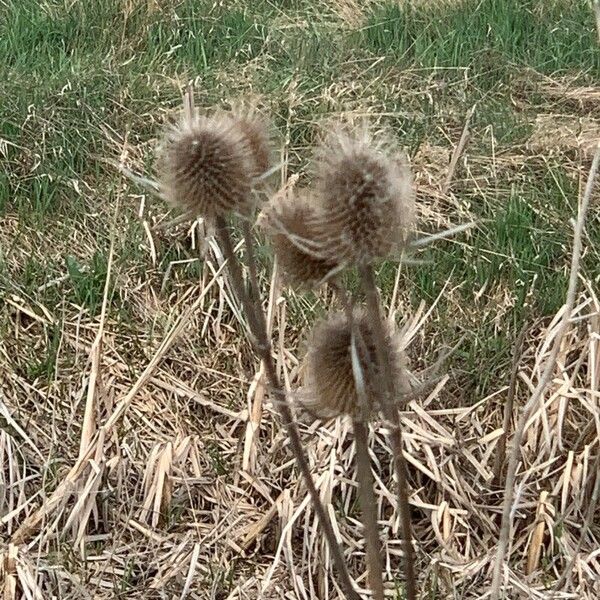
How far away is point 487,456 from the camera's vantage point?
6.99 ft

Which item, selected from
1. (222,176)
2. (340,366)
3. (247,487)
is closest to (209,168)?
(222,176)

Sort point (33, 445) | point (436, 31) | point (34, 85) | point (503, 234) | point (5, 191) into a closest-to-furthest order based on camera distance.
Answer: point (33, 445), point (503, 234), point (5, 191), point (34, 85), point (436, 31)

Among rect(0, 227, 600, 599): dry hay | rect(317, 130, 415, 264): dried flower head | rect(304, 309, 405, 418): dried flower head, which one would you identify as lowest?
rect(0, 227, 600, 599): dry hay

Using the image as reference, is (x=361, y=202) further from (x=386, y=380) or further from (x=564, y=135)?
(x=564, y=135)

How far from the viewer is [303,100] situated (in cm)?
345

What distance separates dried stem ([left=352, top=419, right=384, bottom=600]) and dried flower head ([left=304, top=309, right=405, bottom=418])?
3 cm

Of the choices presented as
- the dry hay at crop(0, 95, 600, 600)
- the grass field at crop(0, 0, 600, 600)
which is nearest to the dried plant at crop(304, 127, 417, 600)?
the grass field at crop(0, 0, 600, 600)

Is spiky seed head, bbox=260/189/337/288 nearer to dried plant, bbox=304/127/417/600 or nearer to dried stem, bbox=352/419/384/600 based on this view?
dried plant, bbox=304/127/417/600

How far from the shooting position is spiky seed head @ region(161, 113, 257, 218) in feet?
3.42

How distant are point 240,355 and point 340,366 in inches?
52.1

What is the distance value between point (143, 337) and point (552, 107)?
1.97 m

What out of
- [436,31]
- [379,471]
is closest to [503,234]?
[379,471]

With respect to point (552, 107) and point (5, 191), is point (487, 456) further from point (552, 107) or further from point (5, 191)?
point (552, 107)

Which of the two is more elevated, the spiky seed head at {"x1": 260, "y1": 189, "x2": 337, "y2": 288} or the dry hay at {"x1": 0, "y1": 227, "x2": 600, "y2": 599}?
the spiky seed head at {"x1": 260, "y1": 189, "x2": 337, "y2": 288}
